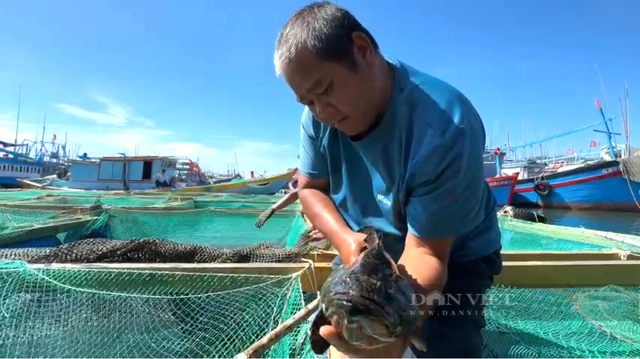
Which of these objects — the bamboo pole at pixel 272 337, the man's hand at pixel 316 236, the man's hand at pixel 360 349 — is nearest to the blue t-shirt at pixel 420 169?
the man's hand at pixel 360 349

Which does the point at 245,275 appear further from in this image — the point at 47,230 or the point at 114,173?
the point at 114,173

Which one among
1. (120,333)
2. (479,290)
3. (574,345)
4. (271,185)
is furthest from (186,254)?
(271,185)

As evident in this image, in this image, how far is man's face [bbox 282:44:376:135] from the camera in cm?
128

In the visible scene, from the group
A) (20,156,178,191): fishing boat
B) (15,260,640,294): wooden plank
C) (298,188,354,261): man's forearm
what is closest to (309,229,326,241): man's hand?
(15,260,640,294): wooden plank

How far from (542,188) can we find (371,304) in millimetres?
28520

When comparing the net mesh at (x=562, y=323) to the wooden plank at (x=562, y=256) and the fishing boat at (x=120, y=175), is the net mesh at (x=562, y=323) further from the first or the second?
the fishing boat at (x=120, y=175)

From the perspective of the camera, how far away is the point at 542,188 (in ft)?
84.9

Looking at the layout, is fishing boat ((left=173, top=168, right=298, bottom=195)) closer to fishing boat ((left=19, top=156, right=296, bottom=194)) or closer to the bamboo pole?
fishing boat ((left=19, top=156, right=296, bottom=194))

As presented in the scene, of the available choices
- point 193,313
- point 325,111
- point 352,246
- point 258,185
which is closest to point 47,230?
point 193,313

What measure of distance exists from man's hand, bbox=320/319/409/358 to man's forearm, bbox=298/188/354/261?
40cm

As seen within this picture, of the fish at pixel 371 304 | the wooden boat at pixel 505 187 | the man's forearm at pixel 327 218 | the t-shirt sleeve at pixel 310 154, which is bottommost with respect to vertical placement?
the fish at pixel 371 304

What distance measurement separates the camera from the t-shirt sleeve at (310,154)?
189 cm

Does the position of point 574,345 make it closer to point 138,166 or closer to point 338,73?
Result: point 338,73

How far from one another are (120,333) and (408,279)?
7.65 feet
